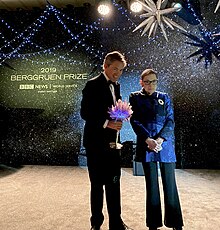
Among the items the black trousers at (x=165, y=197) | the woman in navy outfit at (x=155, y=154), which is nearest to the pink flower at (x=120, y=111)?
the woman in navy outfit at (x=155, y=154)

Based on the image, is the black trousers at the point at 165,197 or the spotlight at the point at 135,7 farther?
the spotlight at the point at 135,7

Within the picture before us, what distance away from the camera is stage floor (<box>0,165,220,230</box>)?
99.3 inches

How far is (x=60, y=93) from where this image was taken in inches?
224

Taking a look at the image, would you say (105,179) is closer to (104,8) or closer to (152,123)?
(152,123)

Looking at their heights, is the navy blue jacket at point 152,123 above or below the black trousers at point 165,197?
above

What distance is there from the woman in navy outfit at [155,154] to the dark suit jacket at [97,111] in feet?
0.83

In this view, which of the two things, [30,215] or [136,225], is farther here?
[30,215]

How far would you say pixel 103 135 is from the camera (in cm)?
211

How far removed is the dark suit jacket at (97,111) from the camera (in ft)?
6.84

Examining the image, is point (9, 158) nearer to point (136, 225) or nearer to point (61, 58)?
point (61, 58)

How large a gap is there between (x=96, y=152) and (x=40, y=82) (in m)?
3.98

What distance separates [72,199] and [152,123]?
64.5 inches

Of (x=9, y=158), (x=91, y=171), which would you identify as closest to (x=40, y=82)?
(x=9, y=158)

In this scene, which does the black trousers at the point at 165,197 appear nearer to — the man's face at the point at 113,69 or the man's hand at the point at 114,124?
the man's hand at the point at 114,124
